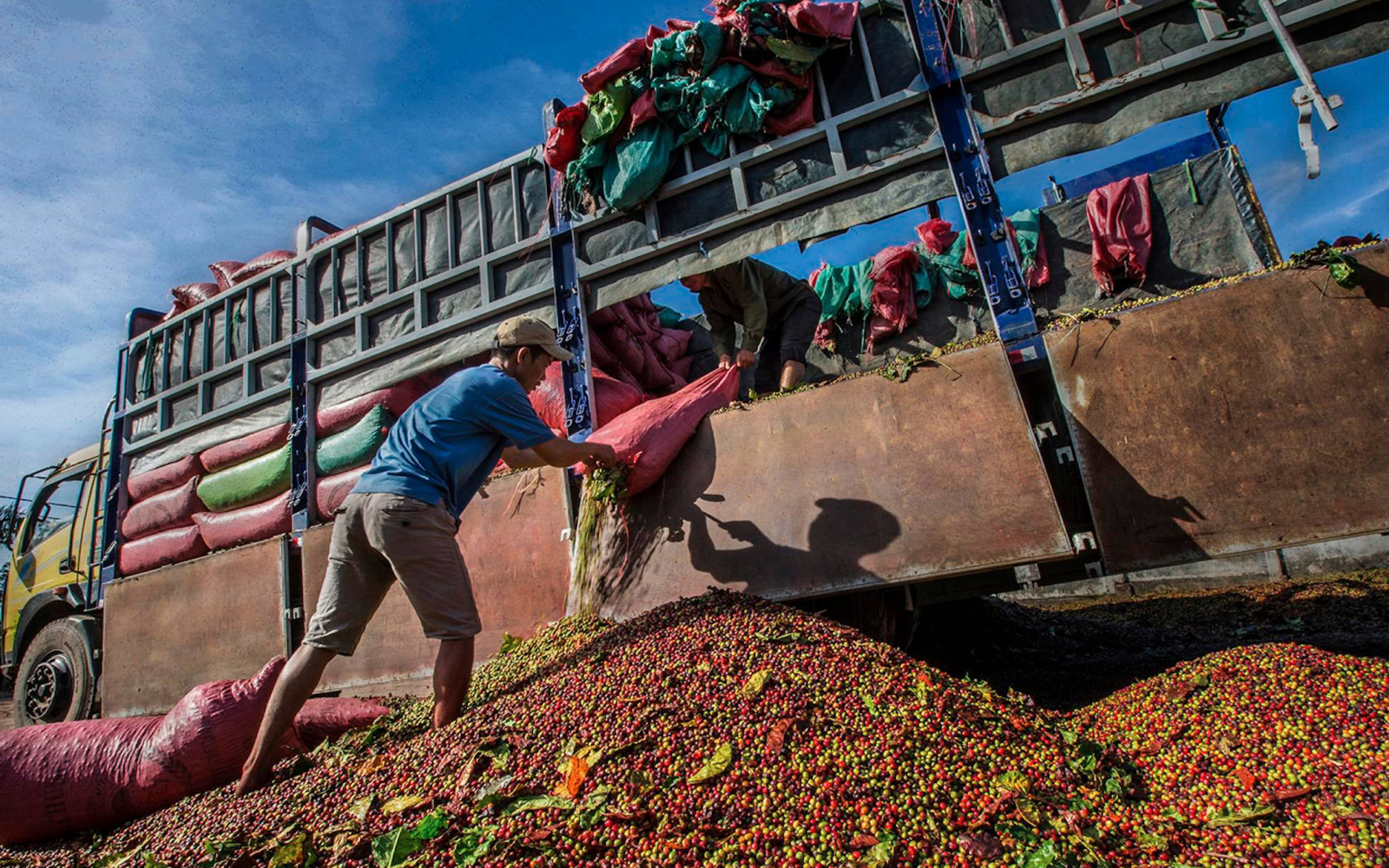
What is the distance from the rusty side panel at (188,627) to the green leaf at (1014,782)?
177 inches

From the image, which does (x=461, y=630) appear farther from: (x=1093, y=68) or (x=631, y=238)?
(x=1093, y=68)

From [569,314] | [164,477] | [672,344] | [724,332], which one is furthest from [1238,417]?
[164,477]

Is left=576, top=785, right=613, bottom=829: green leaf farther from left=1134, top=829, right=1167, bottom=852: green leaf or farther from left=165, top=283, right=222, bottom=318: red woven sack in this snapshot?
left=165, top=283, right=222, bottom=318: red woven sack

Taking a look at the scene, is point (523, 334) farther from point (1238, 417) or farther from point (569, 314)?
point (1238, 417)

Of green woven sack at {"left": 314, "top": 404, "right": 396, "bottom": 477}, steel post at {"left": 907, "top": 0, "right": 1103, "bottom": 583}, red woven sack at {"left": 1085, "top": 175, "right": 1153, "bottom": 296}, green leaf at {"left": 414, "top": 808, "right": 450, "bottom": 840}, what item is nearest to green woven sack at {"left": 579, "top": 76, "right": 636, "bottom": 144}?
steel post at {"left": 907, "top": 0, "right": 1103, "bottom": 583}

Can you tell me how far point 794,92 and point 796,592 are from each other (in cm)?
281

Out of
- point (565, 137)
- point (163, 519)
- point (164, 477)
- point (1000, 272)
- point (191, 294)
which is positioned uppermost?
point (191, 294)

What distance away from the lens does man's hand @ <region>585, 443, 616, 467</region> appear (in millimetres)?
2863

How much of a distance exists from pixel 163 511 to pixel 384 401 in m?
2.53

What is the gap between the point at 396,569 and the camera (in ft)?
8.47

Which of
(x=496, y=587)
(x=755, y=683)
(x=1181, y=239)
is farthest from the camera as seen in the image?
(x=1181, y=239)

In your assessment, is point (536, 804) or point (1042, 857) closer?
point (1042, 857)

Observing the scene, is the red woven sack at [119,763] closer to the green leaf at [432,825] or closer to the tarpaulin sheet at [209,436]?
the green leaf at [432,825]

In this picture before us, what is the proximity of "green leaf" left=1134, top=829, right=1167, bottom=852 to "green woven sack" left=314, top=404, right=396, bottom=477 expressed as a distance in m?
4.60
